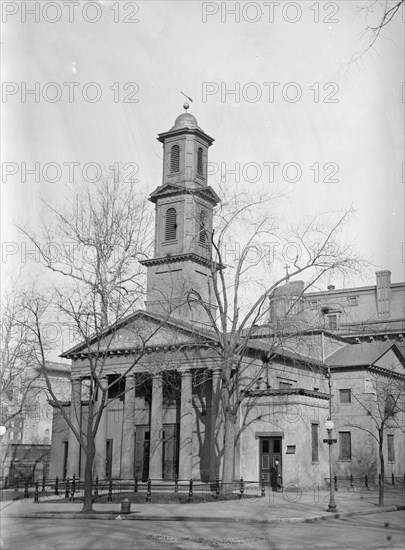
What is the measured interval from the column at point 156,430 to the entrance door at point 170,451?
3.91ft

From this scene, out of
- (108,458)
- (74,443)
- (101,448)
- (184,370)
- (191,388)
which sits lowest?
(108,458)

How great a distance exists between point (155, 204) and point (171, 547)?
1433 inches

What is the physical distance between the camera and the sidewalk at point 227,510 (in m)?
24.2

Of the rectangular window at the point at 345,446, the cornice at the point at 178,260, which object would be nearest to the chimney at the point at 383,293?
the rectangular window at the point at 345,446

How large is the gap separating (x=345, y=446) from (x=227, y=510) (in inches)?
1030

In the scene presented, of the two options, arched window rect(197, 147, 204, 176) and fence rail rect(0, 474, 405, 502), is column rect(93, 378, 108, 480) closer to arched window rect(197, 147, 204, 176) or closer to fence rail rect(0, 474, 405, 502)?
fence rail rect(0, 474, 405, 502)

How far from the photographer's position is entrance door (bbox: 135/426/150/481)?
46.4 m

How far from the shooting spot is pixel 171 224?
50.3 metres

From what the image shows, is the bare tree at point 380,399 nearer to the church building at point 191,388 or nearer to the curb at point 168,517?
the church building at point 191,388

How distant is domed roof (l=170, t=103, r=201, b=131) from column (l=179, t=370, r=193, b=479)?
18341 mm

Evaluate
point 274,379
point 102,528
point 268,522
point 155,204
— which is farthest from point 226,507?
point 155,204

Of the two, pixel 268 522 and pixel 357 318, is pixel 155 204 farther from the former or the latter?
pixel 357 318

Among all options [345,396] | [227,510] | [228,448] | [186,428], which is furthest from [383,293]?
[227,510]

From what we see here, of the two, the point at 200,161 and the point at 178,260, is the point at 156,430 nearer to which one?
the point at 178,260
